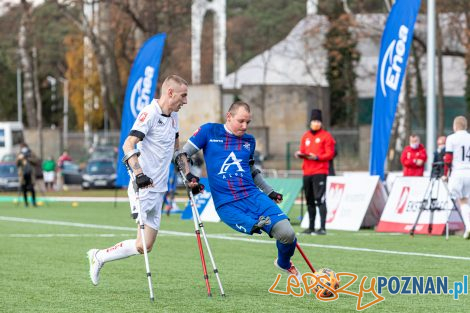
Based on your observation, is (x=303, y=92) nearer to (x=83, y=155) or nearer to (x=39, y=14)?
(x=83, y=155)

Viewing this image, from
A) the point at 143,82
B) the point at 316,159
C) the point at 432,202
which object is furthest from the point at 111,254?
the point at 143,82

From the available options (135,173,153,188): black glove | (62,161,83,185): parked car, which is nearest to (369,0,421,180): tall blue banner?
(135,173,153,188): black glove

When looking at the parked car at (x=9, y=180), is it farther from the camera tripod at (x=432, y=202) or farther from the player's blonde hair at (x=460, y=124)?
the player's blonde hair at (x=460, y=124)

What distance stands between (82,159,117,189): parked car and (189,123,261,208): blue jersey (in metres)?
40.9

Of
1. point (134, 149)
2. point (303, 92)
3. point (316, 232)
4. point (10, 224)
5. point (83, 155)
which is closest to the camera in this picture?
point (134, 149)

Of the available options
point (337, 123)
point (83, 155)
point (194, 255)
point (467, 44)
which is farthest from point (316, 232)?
point (337, 123)

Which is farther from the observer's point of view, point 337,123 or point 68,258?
point 337,123

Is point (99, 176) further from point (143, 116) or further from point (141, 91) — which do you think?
point (143, 116)

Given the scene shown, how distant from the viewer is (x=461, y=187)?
63.2 feet

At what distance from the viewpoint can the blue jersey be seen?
10.9 m

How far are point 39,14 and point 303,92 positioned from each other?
24015mm

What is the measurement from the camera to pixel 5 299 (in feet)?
35.8

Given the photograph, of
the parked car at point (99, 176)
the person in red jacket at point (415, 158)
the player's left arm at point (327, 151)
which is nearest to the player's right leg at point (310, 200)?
the player's left arm at point (327, 151)

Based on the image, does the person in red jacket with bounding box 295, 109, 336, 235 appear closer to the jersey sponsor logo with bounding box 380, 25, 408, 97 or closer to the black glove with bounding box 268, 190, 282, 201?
the jersey sponsor logo with bounding box 380, 25, 408, 97
